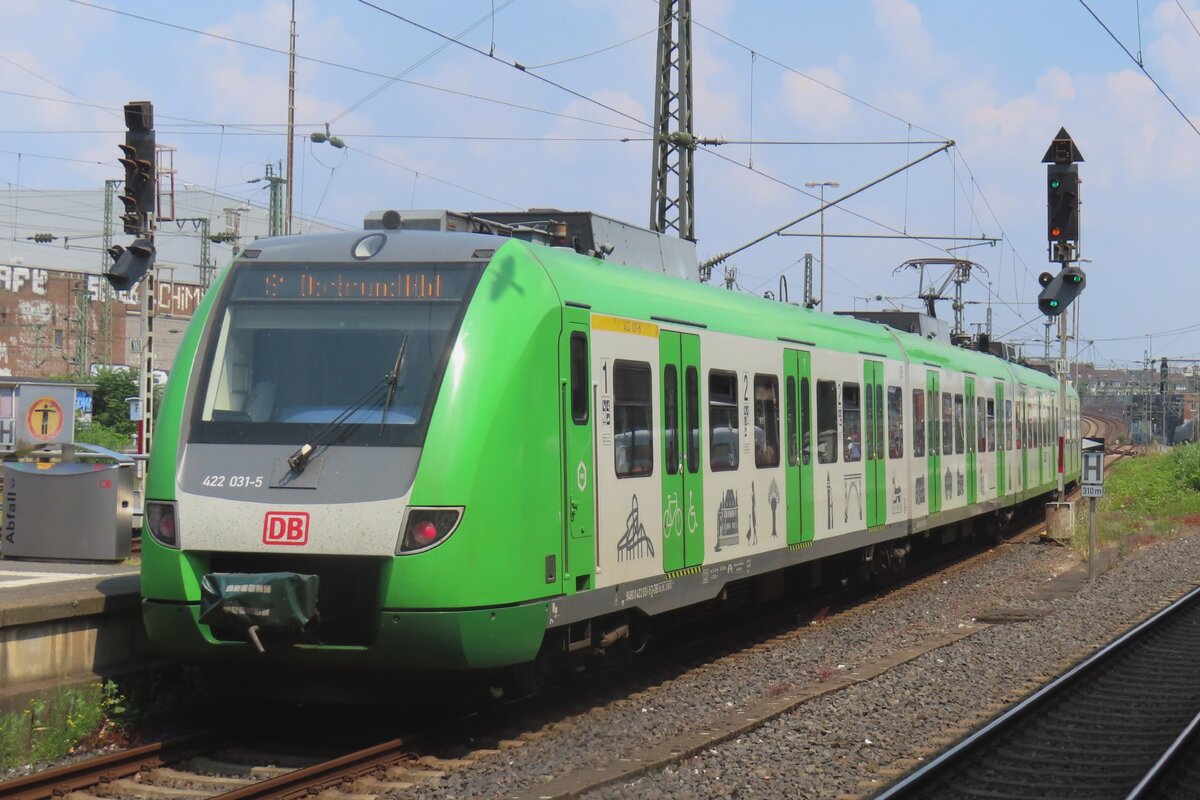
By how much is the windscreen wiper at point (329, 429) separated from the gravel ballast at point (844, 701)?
1.91m

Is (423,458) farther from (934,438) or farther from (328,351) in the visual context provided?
(934,438)

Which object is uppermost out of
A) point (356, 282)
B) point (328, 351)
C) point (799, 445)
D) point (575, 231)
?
point (575, 231)

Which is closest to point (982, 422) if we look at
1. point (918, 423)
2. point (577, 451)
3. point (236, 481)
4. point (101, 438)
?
point (918, 423)

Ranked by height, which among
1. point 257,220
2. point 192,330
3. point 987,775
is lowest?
point 987,775

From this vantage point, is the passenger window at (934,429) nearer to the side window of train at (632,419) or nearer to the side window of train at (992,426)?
the side window of train at (992,426)

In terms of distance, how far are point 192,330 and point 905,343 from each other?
11285mm

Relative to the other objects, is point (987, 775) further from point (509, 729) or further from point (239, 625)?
point (239, 625)

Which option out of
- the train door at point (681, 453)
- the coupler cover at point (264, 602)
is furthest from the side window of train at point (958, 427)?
the coupler cover at point (264, 602)

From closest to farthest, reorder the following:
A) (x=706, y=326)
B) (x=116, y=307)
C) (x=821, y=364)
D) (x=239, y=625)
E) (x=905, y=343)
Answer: (x=239, y=625)
(x=706, y=326)
(x=821, y=364)
(x=905, y=343)
(x=116, y=307)

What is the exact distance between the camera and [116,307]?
83875mm

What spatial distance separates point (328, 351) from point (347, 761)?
93.4 inches

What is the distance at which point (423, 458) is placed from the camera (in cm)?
804

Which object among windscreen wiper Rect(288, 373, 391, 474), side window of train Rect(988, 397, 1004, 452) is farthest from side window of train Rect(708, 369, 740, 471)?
side window of train Rect(988, 397, 1004, 452)

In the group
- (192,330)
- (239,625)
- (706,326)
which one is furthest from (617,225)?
(239,625)
